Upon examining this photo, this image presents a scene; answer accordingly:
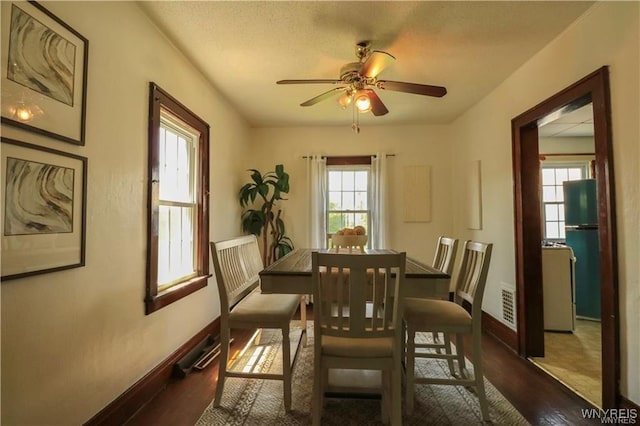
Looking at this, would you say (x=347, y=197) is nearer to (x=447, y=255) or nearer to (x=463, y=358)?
(x=447, y=255)

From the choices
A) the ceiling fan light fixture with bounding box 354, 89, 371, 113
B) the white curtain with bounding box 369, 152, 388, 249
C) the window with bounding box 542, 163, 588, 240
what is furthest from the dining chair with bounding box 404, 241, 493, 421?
the window with bounding box 542, 163, 588, 240

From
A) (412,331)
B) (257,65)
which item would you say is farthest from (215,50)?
(412,331)

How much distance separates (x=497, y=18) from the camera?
6.27ft

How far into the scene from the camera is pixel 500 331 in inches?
112

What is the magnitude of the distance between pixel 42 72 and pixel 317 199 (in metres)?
3.12

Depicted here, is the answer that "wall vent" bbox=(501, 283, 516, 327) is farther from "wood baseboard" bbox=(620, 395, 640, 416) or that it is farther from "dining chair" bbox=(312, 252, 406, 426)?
"dining chair" bbox=(312, 252, 406, 426)

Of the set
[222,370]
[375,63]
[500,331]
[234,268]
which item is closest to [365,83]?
[375,63]

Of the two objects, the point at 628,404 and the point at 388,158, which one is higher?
the point at 388,158

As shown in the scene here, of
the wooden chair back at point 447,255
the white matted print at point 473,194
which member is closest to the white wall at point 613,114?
the white matted print at point 473,194

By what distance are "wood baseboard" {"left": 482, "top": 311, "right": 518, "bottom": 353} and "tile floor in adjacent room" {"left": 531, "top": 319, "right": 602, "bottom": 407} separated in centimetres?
21

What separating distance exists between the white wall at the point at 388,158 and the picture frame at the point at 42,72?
108 inches

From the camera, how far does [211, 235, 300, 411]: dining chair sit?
178 centimetres

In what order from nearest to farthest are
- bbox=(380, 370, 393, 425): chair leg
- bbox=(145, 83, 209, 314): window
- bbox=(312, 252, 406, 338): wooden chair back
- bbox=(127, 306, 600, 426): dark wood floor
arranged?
bbox=(312, 252, 406, 338): wooden chair back, bbox=(380, 370, 393, 425): chair leg, bbox=(127, 306, 600, 426): dark wood floor, bbox=(145, 83, 209, 314): window

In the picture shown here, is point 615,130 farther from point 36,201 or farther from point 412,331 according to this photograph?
point 36,201
